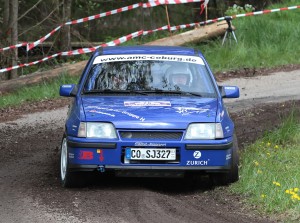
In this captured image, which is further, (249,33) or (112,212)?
(249,33)

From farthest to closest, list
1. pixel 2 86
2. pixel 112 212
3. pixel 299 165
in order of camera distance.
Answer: pixel 2 86, pixel 299 165, pixel 112 212

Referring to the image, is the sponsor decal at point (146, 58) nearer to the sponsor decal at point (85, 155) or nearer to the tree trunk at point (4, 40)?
the sponsor decal at point (85, 155)

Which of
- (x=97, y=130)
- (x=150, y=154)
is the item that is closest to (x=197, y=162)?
(x=150, y=154)

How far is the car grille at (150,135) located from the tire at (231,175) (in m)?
0.70

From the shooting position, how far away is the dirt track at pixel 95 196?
7.02 m

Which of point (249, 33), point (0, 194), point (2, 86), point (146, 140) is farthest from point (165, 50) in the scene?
point (249, 33)

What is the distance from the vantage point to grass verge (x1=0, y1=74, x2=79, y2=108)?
15.4m

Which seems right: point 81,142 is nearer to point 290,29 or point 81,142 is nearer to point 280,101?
point 280,101

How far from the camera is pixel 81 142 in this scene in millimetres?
7773

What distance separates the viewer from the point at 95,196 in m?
7.76

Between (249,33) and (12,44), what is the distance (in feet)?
20.7

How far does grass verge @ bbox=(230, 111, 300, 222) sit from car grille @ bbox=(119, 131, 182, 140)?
873 millimetres

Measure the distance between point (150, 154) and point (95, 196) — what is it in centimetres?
68

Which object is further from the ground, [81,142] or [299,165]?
[81,142]
